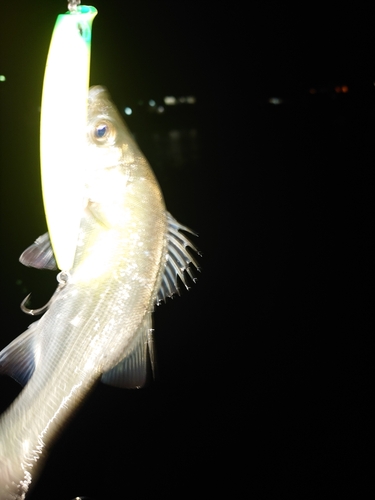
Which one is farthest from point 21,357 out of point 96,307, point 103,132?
point 103,132

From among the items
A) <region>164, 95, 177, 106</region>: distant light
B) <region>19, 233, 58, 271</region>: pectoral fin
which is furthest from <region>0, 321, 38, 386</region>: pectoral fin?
<region>164, 95, 177, 106</region>: distant light

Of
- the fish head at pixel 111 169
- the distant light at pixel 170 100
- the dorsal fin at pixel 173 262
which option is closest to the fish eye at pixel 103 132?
the fish head at pixel 111 169

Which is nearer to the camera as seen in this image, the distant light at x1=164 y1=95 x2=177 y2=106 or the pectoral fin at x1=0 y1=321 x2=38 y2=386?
the pectoral fin at x1=0 y1=321 x2=38 y2=386

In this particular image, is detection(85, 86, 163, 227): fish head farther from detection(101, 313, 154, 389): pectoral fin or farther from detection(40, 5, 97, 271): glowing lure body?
detection(101, 313, 154, 389): pectoral fin

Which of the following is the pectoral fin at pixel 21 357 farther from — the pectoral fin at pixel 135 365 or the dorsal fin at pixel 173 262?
the dorsal fin at pixel 173 262

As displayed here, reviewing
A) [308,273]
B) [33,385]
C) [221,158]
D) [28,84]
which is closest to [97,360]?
[33,385]

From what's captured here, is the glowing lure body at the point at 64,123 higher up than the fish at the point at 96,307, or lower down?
higher up

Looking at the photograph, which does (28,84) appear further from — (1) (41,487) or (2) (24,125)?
(1) (41,487)

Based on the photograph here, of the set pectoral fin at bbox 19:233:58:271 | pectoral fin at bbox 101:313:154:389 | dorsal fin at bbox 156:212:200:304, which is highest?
pectoral fin at bbox 19:233:58:271
